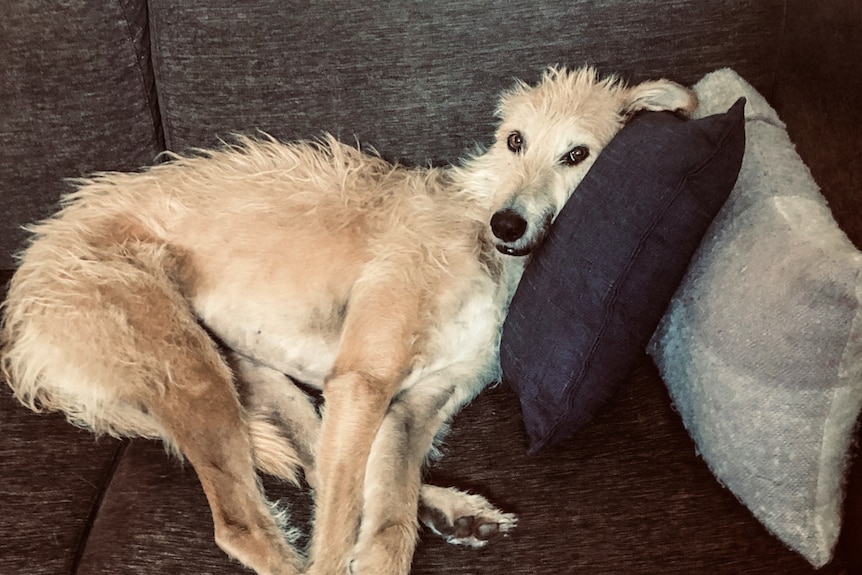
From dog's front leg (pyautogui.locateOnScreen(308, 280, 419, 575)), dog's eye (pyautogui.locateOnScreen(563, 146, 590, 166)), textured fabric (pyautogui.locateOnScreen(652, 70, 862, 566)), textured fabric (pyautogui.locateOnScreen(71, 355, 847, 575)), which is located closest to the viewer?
textured fabric (pyautogui.locateOnScreen(652, 70, 862, 566))

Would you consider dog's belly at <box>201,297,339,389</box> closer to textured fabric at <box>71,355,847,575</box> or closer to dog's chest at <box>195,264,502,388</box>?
dog's chest at <box>195,264,502,388</box>

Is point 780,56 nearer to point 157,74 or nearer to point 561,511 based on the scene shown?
point 561,511

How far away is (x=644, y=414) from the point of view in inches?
61.6

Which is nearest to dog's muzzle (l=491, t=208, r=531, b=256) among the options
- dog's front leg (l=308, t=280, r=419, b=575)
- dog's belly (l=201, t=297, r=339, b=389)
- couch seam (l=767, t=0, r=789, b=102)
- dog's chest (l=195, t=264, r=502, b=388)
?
dog's chest (l=195, t=264, r=502, b=388)

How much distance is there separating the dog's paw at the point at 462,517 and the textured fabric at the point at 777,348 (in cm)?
49

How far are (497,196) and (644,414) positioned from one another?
26.4 inches

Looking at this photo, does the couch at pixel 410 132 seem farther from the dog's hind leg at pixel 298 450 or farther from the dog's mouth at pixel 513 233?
the dog's mouth at pixel 513 233

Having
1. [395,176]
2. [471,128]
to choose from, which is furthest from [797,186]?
[395,176]

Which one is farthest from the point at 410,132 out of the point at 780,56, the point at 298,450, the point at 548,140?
the point at 780,56

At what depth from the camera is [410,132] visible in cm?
188

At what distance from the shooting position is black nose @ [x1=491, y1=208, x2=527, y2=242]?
5.03 feet

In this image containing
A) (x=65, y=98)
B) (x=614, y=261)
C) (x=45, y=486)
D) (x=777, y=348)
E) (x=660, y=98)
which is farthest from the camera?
(x=65, y=98)

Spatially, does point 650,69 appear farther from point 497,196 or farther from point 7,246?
point 7,246

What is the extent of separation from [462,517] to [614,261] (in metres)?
0.65
